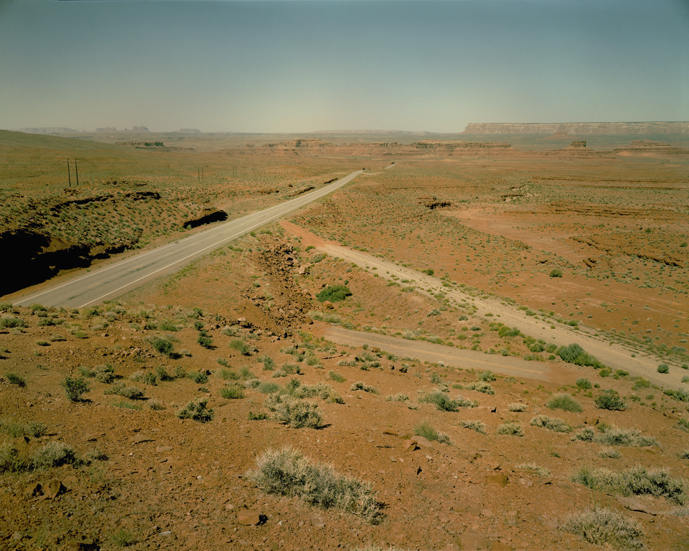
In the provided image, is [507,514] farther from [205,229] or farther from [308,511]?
[205,229]

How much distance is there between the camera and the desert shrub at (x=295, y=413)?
9.49 metres

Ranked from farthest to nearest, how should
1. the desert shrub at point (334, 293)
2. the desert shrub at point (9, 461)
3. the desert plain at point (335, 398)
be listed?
the desert shrub at point (334, 293) → the desert plain at point (335, 398) → the desert shrub at point (9, 461)

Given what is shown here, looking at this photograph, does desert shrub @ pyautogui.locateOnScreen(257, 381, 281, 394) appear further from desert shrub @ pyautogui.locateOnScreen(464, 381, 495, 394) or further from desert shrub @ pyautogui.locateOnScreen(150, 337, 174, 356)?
desert shrub @ pyautogui.locateOnScreen(464, 381, 495, 394)

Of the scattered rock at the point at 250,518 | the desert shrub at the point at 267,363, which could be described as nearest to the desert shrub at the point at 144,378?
the desert shrub at the point at 267,363

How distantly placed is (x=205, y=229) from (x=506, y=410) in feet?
132

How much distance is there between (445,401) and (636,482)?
5.80 metres

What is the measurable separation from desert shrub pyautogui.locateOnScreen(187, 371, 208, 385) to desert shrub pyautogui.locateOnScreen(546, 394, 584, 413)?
12.8 metres

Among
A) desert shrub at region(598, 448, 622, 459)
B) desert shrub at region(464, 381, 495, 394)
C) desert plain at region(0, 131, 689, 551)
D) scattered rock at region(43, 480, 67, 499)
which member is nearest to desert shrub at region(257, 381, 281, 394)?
desert plain at region(0, 131, 689, 551)

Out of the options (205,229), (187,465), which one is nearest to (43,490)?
(187,465)

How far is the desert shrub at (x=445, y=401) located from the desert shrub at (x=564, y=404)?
3111mm

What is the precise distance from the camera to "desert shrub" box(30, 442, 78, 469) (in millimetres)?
5801

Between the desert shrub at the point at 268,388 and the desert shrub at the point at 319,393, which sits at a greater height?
the desert shrub at the point at 268,388

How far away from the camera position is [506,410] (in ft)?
43.2

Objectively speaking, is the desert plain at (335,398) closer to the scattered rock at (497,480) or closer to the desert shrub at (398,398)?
the scattered rock at (497,480)
